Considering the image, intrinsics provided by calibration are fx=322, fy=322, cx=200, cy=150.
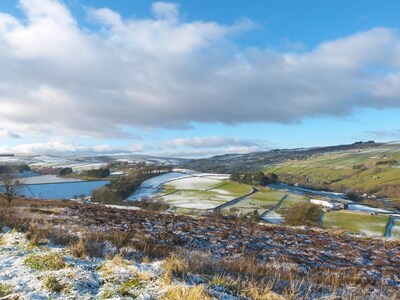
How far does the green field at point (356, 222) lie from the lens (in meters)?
64.4

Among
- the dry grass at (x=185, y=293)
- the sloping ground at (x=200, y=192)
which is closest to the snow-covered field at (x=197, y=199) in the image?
the sloping ground at (x=200, y=192)

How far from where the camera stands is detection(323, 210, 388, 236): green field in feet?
211

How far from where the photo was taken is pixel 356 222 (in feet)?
237

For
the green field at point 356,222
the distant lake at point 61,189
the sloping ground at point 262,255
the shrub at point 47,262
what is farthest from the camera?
the distant lake at point 61,189

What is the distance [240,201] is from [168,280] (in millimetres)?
93873

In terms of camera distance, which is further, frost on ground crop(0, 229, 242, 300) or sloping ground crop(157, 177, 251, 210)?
sloping ground crop(157, 177, 251, 210)

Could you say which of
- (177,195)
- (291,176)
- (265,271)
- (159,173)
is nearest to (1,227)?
(265,271)

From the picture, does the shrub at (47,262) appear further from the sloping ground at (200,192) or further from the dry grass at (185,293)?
the sloping ground at (200,192)

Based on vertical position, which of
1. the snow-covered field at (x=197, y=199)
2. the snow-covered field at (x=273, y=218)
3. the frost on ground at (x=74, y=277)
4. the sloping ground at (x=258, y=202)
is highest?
the frost on ground at (x=74, y=277)

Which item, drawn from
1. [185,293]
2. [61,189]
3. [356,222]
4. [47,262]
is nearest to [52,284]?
[47,262]

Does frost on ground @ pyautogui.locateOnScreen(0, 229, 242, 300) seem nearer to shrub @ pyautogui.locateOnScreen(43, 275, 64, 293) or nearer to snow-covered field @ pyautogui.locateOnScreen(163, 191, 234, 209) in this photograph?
shrub @ pyautogui.locateOnScreen(43, 275, 64, 293)

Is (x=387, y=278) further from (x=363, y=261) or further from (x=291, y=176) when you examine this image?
(x=291, y=176)

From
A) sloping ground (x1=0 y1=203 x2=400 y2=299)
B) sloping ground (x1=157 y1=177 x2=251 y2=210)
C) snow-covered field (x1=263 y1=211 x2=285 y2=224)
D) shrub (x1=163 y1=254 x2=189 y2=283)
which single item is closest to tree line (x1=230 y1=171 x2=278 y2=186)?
sloping ground (x1=157 y1=177 x2=251 y2=210)

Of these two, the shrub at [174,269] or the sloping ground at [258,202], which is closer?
the shrub at [174,269]
